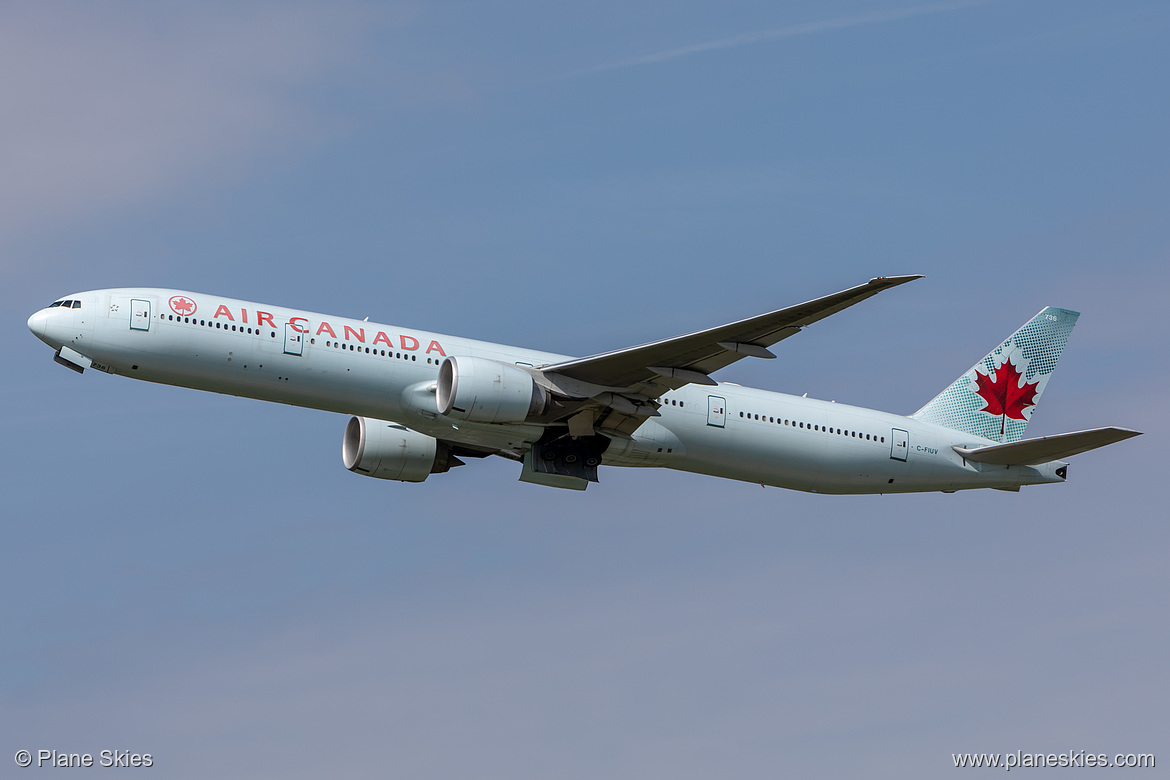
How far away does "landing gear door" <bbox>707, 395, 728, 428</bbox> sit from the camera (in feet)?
141

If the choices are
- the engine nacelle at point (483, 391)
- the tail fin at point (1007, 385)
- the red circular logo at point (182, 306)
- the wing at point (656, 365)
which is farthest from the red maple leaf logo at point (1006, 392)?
the red circular logo at point (182, 306)

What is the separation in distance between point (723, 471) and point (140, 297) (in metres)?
17.5

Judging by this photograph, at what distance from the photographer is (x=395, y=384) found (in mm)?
39844

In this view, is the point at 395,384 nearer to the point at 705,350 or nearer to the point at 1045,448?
the point at 705,350

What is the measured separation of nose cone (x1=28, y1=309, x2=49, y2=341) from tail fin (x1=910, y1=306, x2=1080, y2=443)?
27047 mm

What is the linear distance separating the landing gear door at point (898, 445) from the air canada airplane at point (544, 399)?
4 cm

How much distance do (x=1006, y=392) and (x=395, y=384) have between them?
71.3 feet

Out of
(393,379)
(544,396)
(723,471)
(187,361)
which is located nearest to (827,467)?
(723,471)

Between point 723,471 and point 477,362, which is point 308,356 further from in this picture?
point 723,471

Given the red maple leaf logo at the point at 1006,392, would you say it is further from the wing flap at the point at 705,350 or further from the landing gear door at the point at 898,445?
the wing flap at the point at 705,350

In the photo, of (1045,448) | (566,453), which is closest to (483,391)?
(566,453)

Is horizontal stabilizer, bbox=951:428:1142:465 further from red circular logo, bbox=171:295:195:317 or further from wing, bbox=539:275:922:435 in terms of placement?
red circular logo, bbox=171:295:195:317

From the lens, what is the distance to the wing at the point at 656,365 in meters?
37.1

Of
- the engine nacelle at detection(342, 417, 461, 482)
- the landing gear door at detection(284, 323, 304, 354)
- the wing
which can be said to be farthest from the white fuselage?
the engine nacelle at detection(342, 417, 461, 482)
